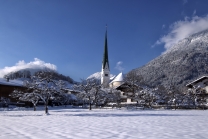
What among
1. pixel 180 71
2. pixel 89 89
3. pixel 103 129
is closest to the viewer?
pixel 103 129

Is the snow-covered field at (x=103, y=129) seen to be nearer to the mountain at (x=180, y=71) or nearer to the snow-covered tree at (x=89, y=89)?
the snow-covered tree at (x=89, y=89)

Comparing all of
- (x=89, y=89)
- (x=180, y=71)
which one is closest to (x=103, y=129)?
(x=89, y=89)

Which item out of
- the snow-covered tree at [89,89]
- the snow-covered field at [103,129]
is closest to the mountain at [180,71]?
the snow-covered tree at [89,89]

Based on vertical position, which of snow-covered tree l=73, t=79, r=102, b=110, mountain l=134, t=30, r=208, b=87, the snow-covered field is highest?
mountain l=134, t=30, r=208, b=87

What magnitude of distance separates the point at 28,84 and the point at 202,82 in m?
A: 34.3

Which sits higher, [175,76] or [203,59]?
[203,59]

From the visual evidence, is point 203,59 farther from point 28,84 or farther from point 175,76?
point 28,84

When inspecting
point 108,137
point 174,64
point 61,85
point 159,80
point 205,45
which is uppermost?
point 205,45

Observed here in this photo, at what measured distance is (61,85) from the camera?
22.2 m

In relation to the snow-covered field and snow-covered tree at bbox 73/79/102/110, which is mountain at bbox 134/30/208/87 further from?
the snow-covered field

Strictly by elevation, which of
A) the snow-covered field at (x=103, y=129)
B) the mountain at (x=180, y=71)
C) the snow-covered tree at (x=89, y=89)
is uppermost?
the mountain at (x=180, y=71)

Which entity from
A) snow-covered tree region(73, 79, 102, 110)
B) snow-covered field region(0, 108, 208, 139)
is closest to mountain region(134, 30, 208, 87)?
snow-covered tree region(73, 79, 102, 110)

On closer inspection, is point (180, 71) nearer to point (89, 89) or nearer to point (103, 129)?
point (89, 89)

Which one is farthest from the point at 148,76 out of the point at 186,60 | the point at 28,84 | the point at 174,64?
the point at 28,84
